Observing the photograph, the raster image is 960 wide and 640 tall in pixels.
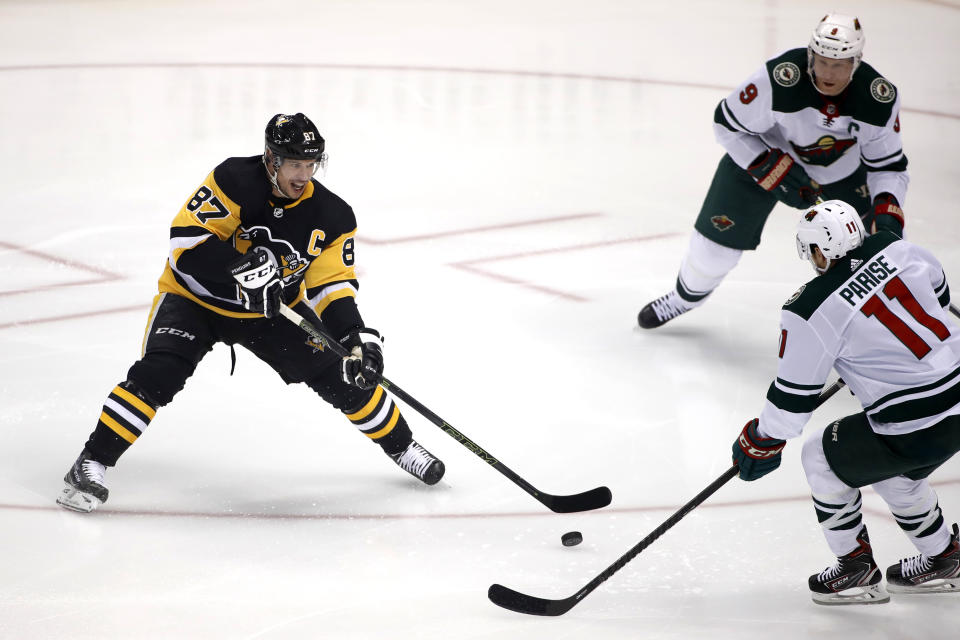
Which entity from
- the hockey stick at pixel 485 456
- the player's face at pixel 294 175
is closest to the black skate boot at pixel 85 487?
the hockey stick at pixel 485 456

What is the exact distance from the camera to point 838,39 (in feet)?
11.3

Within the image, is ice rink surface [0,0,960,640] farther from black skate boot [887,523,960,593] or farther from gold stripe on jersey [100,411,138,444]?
gold stripe on jersey [100,411,138,444]

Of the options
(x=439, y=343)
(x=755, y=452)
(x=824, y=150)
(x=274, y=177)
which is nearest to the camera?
(x=755, y=452)

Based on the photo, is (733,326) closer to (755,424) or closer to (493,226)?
(493,226)

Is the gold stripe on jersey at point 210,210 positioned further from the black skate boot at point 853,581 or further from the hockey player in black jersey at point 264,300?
the black skate boot at point 853,581

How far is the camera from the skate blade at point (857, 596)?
8.54ft

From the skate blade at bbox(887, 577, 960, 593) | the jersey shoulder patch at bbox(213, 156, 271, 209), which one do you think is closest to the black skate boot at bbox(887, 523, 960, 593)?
the skate blade at bbox(887, 577, 960, 593)

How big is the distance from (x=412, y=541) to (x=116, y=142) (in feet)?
13.9

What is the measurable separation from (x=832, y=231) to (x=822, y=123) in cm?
142

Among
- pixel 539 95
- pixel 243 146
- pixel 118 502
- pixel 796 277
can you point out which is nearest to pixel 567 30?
pixel 539 95

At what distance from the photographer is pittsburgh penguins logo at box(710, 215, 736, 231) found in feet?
13.2

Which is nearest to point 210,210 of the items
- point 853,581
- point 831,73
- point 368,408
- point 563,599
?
point 368,408

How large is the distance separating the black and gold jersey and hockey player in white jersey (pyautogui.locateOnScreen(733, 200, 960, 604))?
1.15 meters

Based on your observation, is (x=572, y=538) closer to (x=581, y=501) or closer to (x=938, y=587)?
(x=581, y=501)
